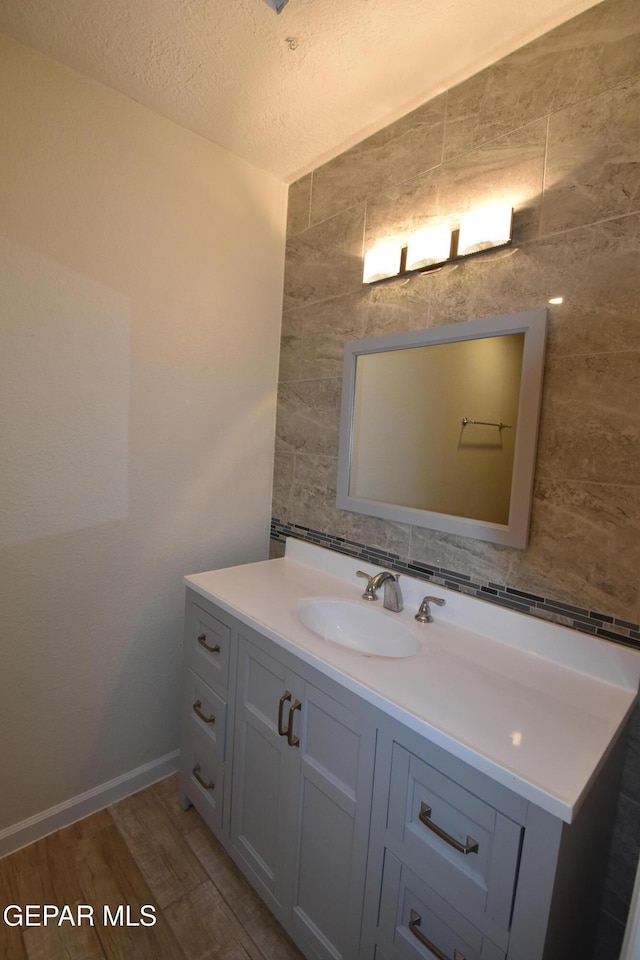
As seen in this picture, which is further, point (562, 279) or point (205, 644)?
point (205, 644)

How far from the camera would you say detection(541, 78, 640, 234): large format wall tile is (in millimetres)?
1005

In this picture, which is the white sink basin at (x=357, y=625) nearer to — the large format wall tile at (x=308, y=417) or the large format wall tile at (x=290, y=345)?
Answer: the large format wall tile at (x=308, y=417)

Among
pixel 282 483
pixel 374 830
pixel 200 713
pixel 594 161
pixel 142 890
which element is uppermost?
pixel 594 161

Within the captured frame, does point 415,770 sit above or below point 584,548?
below

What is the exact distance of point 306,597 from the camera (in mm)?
1443

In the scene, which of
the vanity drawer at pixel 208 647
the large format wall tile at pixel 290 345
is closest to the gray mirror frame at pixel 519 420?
the large format wall tile at pixel 290 345

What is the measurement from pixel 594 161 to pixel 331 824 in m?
1.71

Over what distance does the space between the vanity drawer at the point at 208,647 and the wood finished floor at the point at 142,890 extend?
1.85 ft

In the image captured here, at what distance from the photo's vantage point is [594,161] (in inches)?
41.5

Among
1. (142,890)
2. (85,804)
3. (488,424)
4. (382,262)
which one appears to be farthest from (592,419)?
(85,804)

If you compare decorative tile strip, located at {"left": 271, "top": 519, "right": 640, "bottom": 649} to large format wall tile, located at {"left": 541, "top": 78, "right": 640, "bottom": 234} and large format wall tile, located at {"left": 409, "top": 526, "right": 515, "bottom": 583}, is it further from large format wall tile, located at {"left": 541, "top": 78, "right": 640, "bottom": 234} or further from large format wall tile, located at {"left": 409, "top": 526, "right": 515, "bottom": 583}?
large format wall tile, located at {"left": 541, "top": 78, "right": 640, "bottom": 234}

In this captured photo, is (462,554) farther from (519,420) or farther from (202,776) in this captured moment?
(202,776)

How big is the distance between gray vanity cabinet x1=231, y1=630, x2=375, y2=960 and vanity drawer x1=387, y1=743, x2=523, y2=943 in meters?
0.09

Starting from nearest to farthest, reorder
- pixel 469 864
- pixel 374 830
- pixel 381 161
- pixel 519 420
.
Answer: pixel 469 864 < pixel 374 830 < pixel 519 420 < pixel 381 161
